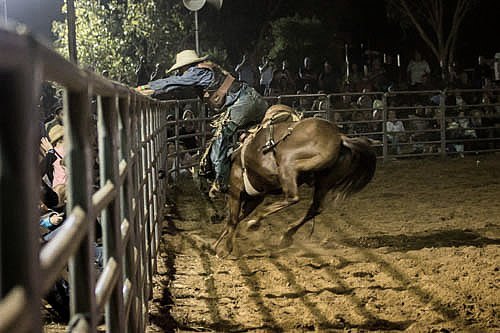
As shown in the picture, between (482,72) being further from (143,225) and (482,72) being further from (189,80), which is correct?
(143,225)

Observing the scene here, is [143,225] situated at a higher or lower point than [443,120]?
lower

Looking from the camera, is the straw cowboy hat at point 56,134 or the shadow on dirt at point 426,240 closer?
the straw cowboy hat at point 56,134

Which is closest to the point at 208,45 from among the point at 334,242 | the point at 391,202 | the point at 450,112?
the point at 450,112

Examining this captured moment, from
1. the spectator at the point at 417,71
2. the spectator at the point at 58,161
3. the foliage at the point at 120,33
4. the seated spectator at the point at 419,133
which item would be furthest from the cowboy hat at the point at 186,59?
the foliage at the point at 120,33

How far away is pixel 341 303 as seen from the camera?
5227 millimetres

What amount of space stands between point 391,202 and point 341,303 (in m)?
5.71

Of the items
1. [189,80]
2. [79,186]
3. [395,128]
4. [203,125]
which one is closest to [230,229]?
[189,80]

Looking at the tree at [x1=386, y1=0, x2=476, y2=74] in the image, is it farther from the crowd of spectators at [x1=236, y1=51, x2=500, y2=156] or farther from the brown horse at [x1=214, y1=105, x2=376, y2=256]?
the brown horse at [x1=214, y1=105, x2=376, y2=256]

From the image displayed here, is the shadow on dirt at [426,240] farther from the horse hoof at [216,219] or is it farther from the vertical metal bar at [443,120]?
the vertical metal bar at [443,120]

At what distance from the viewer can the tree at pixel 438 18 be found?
27672 mm

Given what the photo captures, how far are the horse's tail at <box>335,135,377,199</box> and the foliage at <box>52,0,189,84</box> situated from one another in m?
17.4

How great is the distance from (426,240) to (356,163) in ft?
3.53

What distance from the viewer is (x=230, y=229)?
7.82 meters

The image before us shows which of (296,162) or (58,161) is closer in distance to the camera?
(58,161)
